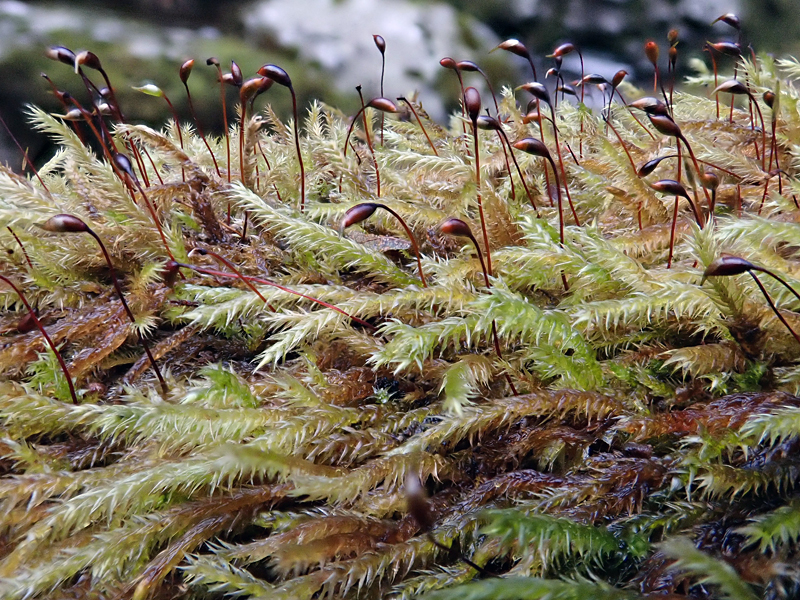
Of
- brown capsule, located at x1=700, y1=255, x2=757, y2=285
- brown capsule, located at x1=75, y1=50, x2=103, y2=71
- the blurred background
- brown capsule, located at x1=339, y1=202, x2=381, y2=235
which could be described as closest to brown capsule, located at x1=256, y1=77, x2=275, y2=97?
brown capsule, located at x1=75, y1=50, x2=103, y2=71

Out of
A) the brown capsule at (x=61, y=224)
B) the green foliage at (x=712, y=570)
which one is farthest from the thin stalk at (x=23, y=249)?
the green foliage at (x=712, y=570)

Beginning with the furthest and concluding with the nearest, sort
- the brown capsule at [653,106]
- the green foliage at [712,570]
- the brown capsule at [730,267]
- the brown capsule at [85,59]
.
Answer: the brown capsule at [85,59], the brown capsule at [653,106], the brown capsule at [730,267], the green foliage at [712,570]

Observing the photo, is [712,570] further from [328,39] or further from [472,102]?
[328,39]

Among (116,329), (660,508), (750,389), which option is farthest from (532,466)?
(116,329)

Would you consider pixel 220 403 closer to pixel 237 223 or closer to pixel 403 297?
pixel 403 297

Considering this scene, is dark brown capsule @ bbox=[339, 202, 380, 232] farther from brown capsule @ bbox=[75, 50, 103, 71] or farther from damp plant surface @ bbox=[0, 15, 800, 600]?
brown capsule @ bbox=[75, 50, 103, 71]

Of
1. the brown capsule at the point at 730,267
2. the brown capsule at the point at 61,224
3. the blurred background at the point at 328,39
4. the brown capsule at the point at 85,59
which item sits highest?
the blurred background at the point at 328,39

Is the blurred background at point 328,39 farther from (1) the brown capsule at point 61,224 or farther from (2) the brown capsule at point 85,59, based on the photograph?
(1) the brown capsule at point 61,224

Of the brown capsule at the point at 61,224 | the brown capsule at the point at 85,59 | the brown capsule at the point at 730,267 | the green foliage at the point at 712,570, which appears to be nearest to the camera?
the green foliage at the point at 712,570
